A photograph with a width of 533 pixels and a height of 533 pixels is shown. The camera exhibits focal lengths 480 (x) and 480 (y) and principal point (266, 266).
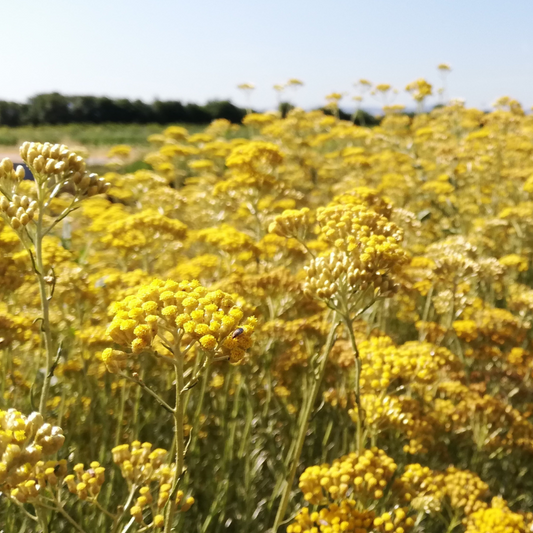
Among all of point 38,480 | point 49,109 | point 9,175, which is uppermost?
point 49,109

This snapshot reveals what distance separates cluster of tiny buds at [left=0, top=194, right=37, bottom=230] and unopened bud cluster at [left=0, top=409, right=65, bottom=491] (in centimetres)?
70

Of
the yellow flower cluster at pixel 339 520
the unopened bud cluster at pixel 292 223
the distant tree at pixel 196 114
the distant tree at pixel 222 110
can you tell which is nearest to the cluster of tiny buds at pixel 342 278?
the unopened bud cluster at pixel 292 223

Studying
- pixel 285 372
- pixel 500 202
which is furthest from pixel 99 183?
pixel 500 202

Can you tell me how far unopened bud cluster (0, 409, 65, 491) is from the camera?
136 centimetres

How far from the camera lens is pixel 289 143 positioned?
871cm

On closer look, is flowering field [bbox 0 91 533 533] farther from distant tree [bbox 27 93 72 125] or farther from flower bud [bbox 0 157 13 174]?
distant tree [bbox 27 93 72 125]

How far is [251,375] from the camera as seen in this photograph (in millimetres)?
3322

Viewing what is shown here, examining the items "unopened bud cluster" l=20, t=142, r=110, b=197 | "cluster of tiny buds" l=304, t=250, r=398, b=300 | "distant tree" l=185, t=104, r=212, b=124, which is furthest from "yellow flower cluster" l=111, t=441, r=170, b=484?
"distant tree" l=185, t=104, r=212, b=124

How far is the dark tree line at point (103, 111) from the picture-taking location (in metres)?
31.8

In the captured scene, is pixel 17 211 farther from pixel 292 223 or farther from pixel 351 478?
pixel 351 478

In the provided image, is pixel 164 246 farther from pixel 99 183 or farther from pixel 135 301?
pixel 135 301

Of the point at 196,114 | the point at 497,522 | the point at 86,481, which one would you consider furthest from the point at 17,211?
the point at 196,114

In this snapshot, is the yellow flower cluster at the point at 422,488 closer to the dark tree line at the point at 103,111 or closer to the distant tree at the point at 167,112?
the dark tree line at the point at 103,111

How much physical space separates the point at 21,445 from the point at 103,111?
38326 millimetres
